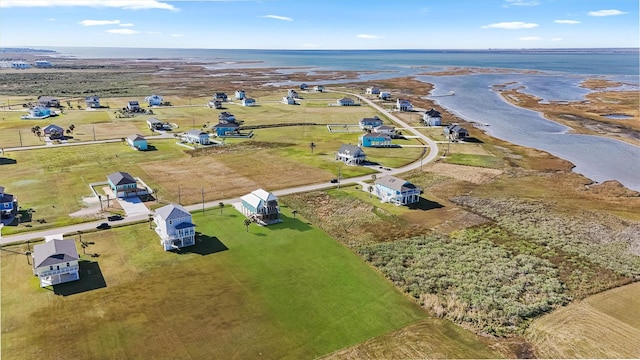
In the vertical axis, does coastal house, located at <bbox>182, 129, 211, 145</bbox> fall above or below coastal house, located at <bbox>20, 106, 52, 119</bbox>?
below

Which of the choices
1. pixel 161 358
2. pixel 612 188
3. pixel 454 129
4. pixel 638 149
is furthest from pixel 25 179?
pixel 638 149

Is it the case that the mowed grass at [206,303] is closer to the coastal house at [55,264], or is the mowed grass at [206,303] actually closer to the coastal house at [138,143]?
the coastal house at [55,264]

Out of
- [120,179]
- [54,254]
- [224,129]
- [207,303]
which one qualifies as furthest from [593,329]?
[224,129]

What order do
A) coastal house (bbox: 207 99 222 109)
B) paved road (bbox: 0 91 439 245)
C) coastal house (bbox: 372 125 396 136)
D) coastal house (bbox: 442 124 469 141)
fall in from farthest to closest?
coastal house (bbox: 207 99 222 109) < coastal house (bbox: 372 125 396 136) < coastal house (bbox: 442 124 469 141) < paved road (bbox: 0 91 439 245)

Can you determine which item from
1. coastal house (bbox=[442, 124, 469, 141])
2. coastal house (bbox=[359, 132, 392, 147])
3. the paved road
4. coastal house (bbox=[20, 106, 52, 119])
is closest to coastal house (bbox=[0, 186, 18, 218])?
the paved road

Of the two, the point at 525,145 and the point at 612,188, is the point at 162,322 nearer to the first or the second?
the point at 612,188

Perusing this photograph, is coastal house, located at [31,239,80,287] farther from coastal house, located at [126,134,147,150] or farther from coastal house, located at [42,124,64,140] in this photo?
coastal house, located at [42,124,64,140]

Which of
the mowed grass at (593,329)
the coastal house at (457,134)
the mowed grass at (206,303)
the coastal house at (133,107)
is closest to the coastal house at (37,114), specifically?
the coastal house at (133,107)
